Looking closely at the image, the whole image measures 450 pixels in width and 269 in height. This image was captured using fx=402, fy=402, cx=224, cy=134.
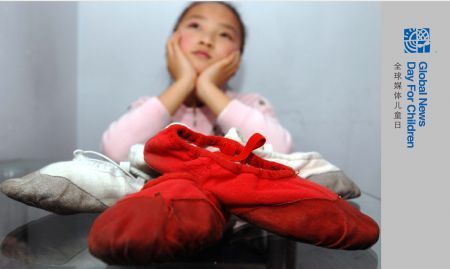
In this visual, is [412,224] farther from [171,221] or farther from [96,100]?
[96,100]

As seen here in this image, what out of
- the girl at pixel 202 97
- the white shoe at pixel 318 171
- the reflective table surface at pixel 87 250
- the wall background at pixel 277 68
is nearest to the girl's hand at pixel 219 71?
the girl at pixel 202 97

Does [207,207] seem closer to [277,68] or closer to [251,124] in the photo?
[251,124]

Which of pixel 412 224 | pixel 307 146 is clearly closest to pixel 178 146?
pixel 412 224

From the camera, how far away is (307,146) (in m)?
1.01

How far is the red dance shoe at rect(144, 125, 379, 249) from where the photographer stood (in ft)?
1.24

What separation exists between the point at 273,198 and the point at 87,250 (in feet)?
0.61

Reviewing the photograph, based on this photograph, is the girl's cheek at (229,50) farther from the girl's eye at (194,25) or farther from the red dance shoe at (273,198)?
the red dance shoe at (273,198)

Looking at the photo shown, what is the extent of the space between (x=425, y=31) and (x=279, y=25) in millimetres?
610

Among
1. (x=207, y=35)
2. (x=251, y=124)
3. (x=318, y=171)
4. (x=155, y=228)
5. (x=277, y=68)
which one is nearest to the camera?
(x=155, y=228)

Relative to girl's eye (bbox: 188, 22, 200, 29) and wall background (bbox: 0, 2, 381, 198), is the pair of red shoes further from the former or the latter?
wall background (bbox: 0, 2, 381, 198)

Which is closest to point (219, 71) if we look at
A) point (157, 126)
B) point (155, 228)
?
point (157, 126)

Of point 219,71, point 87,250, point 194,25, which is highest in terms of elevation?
point 194,25

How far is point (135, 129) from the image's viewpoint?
2.40 ft

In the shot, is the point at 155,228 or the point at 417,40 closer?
the point at 155,228
